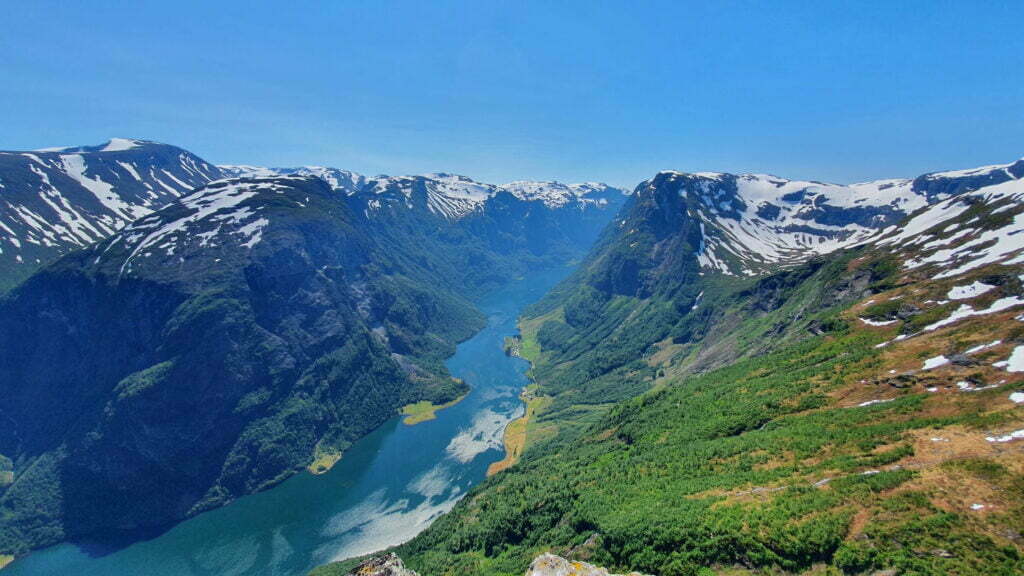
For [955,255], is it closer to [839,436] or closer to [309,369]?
[839,436]

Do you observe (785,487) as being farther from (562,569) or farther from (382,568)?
(382,568)

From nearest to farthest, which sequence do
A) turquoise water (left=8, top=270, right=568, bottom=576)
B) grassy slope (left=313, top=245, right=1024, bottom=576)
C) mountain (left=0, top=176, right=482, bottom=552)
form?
grassy slope (left=313, top=245, right=1024, bottom=576) < turquoise water (left=8, top=270, right=568, bottom=576) < mountain (left=0, top=176, right=482, bottom=552)

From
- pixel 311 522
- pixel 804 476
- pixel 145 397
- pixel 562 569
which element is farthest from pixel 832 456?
pixel 145 397

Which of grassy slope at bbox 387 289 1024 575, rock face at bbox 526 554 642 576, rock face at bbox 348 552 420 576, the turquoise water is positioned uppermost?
rock face at bbox 526 554 642 576

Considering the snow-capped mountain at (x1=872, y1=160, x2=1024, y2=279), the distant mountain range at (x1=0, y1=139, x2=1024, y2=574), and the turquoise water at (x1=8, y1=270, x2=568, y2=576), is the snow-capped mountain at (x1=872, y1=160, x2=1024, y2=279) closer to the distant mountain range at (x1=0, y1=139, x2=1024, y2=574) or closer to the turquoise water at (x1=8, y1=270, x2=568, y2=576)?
the distant mountain range at (x1=0, y1=139, x2=1024, y2=574)

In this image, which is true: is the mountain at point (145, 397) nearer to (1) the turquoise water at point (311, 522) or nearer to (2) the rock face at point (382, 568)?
(1) the turquoise water at point (311, 522)

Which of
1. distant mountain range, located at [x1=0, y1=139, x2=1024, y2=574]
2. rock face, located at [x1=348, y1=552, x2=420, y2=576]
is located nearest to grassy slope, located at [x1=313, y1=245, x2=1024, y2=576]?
distant mountain range, located at [x1=0, y1=139, x2=1024, y2=574]
